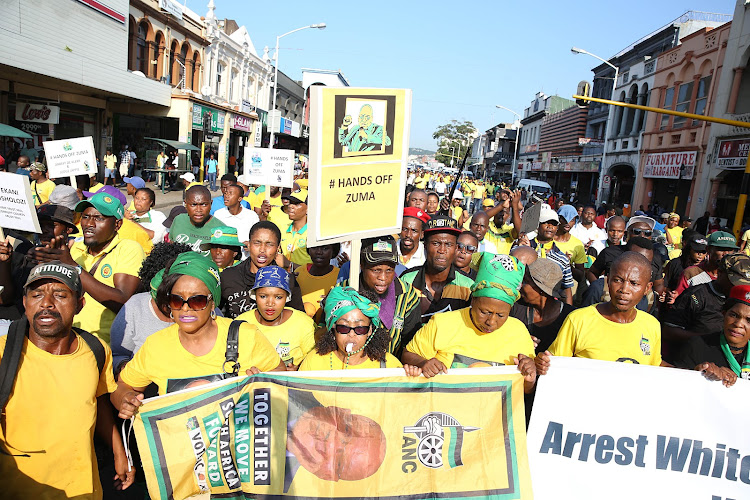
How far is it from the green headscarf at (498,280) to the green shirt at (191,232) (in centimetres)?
308

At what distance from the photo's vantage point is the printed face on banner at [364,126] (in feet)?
10.6

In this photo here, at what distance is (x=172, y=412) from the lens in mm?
2670

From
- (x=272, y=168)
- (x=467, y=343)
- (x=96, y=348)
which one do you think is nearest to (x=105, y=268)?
(x=96, y=348)

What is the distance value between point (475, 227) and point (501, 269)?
380cm

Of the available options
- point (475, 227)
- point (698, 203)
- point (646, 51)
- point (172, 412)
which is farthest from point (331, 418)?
point (646, 51)

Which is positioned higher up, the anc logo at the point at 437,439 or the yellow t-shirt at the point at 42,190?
the yellow t-shirt at the point at 42,190

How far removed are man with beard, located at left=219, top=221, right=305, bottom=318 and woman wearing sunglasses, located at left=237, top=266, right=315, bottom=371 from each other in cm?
28

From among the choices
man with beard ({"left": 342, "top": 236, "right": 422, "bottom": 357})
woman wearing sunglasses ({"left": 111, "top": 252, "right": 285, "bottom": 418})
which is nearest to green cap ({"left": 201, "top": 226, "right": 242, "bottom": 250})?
man with beard ({"left": 342, "top": 236, "right": 422, "bottom": 357})

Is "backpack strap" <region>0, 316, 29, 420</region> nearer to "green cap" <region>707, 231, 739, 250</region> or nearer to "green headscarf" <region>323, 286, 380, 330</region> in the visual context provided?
"green headscarf" <region>323, 286, 380, 330</region>

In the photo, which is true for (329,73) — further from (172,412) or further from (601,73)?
(172,412)

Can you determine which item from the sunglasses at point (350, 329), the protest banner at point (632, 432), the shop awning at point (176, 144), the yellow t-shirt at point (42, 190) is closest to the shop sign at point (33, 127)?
the shop awning at point (176, 144)

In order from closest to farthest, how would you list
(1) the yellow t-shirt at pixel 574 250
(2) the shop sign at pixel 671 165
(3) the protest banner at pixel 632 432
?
(3) the protest banner at pixel 632 432, (1) the yellow t-shirt at pixel 574 250, (2) the shop sign at pixel 671 165

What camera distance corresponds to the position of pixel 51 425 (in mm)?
2385

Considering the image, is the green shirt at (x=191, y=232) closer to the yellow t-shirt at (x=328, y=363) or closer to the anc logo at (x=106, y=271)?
the anc logo at (x=106, y=271)
